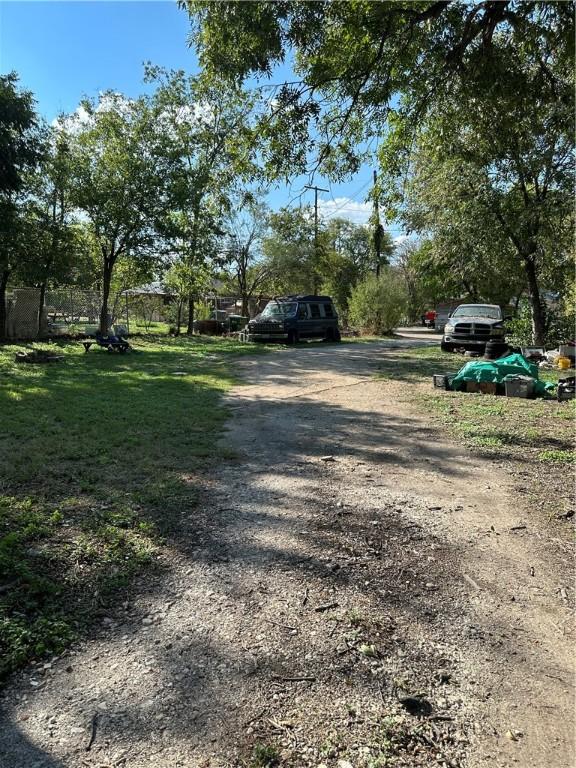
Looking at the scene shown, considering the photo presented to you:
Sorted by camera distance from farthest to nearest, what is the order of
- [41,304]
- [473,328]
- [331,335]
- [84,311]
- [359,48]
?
[84,311]
[331,335]
[41,304]
[473,328]
[359,48]

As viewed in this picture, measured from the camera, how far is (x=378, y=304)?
94.4 feet

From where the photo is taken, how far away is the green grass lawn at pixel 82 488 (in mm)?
2646

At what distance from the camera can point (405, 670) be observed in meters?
2.23

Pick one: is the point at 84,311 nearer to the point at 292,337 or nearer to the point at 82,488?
the point at 292,337

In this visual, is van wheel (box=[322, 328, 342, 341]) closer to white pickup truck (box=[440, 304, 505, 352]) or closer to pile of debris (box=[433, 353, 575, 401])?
white pickup truck (box=[440, 304, 505, 352])

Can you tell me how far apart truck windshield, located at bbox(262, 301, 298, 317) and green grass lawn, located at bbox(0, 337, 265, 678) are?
39.2 ft

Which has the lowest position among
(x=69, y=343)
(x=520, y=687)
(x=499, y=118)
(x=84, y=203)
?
(x=520, y=687)

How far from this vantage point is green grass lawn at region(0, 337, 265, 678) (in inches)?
104

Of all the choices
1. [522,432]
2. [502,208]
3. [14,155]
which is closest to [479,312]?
[502,208]

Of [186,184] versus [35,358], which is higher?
[186,184]

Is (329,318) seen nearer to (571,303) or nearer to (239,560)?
(571,303)

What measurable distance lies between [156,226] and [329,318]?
8.55 m

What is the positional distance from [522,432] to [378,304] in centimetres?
2305

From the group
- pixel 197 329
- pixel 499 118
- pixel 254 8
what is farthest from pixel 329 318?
pixel 254 8
